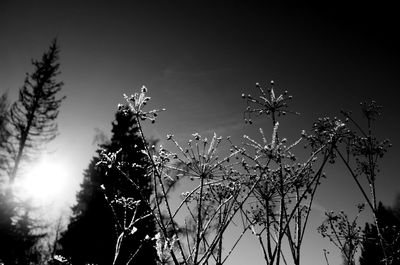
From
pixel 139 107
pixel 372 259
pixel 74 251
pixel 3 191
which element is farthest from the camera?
pixel 372 259

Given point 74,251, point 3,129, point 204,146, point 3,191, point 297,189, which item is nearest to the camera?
point 204,146

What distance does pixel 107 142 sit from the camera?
53.9 ft

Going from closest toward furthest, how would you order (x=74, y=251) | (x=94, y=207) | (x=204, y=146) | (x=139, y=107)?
1. (x=139, y=107)
2. (x=204, y=146)
3. (x=74, y=251)
4. (x=94, y=207)

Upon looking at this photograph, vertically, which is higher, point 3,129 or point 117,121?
point 3,129

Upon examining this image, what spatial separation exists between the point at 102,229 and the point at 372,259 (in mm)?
27028

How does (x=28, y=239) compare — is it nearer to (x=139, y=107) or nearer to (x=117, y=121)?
(x=117, y=121)

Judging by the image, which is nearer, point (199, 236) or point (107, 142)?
point (199, 236)

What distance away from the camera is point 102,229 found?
13.2 metres

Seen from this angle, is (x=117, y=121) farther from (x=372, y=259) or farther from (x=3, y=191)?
(x=372, y=259)

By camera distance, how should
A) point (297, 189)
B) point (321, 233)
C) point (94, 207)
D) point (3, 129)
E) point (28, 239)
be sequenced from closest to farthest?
point (297, 189)
point (321, 233)
point (94, 207)
point (28, 239)
point (3, 129)

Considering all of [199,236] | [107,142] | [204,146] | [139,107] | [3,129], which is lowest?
[199,236]

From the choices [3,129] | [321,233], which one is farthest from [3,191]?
[321,233]

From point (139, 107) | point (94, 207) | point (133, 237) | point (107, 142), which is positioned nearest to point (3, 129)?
point (107, 142)

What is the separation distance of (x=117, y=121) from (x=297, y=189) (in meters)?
12.4
